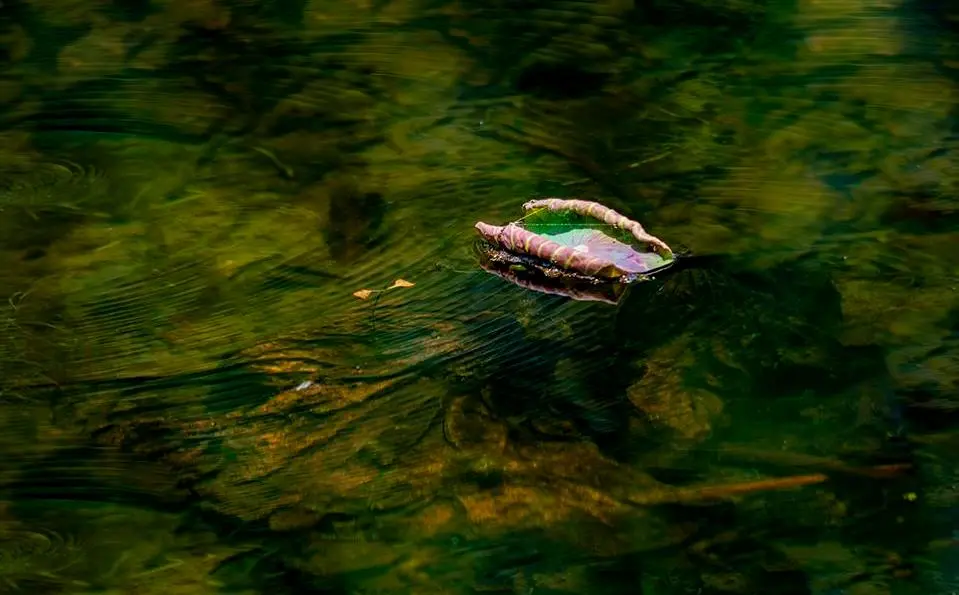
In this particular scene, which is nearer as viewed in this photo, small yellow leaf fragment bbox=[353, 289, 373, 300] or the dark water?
the dark water

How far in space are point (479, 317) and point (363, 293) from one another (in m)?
Answer: 0.23

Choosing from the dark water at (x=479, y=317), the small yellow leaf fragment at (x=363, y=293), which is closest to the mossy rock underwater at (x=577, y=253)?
the dark water at (x=479, y=317)

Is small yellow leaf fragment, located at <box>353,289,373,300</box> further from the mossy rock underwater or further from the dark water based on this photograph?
the mossy rock underwater

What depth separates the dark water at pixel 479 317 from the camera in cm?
167

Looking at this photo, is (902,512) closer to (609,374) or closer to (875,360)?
(875,360)

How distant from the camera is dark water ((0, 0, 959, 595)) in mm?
1666

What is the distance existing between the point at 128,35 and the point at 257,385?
1288 mm

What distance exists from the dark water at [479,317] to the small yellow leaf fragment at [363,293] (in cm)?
1

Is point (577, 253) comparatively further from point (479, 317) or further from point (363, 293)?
point (363, 293)

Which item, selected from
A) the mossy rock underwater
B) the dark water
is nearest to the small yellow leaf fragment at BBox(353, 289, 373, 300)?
the dark water

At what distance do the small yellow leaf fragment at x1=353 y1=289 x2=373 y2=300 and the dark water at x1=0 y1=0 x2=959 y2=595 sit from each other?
0.01 metres

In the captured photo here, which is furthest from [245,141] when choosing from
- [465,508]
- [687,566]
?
[687,566]

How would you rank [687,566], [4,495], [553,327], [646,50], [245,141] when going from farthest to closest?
1. [646,50]
2. [245,141]
3. [553,327]
4. [4,495]
5. [687,566]

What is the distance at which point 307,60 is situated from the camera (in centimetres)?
264
